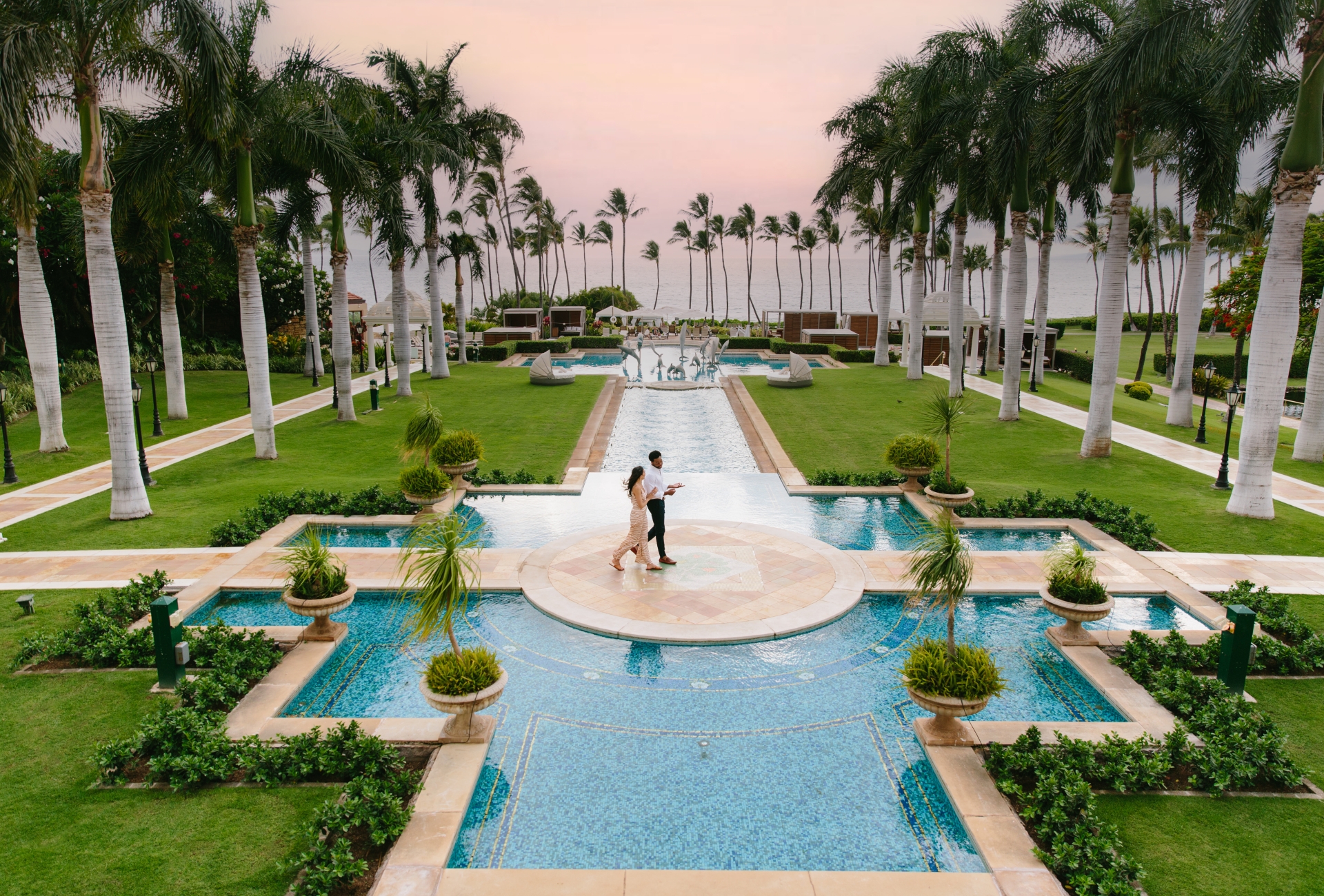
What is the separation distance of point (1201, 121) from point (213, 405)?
1263 inches

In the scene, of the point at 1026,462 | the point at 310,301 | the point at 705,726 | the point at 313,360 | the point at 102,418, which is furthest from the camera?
the point at 313,360

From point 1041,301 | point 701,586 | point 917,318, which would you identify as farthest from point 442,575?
point 1041,301

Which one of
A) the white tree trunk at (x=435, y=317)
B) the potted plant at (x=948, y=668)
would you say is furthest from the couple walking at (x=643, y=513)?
the white tree trunk at (x=435, y=317)

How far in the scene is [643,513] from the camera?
12664 mm

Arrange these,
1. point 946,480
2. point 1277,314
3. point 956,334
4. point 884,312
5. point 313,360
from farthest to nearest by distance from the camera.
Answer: point 884,312 < point 313,360 < point 956,334 < point 946,480 < point 1277,314

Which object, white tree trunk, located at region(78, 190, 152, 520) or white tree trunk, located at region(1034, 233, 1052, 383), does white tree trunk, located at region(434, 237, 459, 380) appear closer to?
white tree trunk, located at region(78, 190, 152, 520)

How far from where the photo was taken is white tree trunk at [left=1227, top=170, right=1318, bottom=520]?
14.7 m

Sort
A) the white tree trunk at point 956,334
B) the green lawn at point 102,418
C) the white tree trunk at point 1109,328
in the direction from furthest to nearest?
the white tree trunk at point 956,334, the green lawn at point 102,418, the white tree trunk at point 1109,328

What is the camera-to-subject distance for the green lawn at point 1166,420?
20875mm

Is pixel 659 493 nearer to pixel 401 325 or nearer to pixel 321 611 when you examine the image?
pixel 321 611

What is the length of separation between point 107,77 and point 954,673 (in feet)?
59.0

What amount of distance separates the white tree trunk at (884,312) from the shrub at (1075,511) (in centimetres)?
2397

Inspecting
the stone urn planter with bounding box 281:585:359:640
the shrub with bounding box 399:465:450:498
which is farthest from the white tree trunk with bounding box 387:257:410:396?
the stone urn planter with bounding box 281:585:359:640

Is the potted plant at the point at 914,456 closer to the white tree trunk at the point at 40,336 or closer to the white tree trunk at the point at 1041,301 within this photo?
the white tree trunk at the point at 1041,301
